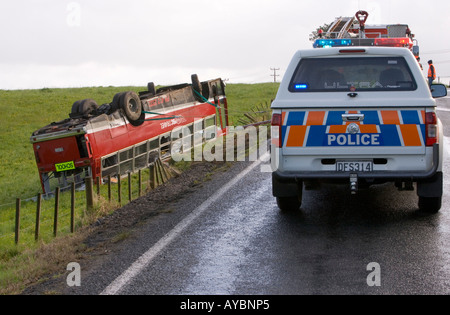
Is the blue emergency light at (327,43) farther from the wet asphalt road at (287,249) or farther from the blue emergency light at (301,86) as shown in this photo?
the blue emergency light at (301,86)

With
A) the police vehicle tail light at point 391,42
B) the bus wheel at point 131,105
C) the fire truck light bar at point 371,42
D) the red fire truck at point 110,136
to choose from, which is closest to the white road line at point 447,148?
the fire truck light bar at point 371,42

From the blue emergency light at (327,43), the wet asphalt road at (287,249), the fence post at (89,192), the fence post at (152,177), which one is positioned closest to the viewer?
the wet asphalt road at (287,249)

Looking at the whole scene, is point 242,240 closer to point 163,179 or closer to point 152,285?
point 152,285

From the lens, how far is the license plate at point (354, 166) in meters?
7.56

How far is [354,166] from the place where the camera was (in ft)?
24.9

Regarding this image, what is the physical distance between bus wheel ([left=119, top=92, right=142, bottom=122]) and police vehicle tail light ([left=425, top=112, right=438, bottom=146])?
1226 centimetres

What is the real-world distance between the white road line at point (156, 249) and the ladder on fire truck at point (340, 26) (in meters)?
12.7

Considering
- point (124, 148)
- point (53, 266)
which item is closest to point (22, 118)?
point (124, 148)

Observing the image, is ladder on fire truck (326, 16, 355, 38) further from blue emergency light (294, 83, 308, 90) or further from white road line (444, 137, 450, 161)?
blue emergency light (294, 83, 308, 90)

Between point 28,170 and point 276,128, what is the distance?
21.6m

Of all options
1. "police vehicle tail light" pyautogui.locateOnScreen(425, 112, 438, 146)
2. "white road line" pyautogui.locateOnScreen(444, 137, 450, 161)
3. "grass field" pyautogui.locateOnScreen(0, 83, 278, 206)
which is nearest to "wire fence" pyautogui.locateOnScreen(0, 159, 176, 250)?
"grass field" pyautogui.locateOnScreen(0, 83, 278, 206)

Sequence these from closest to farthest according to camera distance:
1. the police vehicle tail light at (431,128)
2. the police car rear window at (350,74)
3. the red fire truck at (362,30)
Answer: the police vehicle tail light at (431,128) < the police car rear window at (350,74) < the red fire truck at (362,30)

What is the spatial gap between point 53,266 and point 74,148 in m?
10.7

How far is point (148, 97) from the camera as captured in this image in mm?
20172
